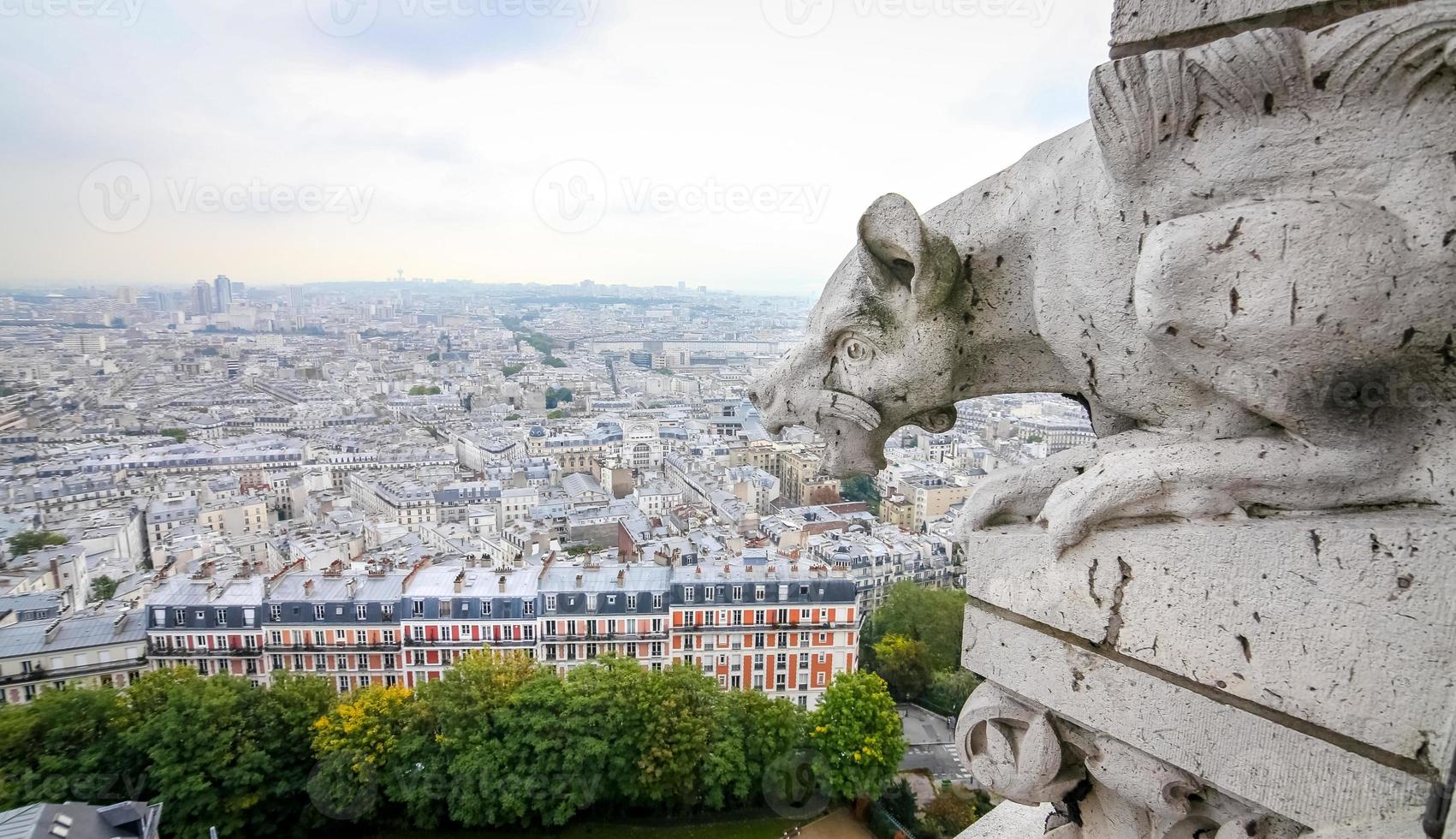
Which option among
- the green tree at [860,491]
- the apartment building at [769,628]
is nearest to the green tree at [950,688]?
the apartment building at [769,628]

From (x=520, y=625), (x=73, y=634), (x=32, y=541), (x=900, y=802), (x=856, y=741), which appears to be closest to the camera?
(x=856, y=741)

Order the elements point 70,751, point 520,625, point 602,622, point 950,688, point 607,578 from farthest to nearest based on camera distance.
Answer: point 607,578, point 950,688, point 602,622, point 520,625, point 70,751

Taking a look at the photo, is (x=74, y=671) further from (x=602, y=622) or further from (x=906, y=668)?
(x=906, y=668)

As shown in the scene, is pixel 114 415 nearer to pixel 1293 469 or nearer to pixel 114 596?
pixel 114 596

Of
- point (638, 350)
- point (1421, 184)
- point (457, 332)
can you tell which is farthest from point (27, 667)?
point (457, 332)

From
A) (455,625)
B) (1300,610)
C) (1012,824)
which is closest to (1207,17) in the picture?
(1300,610)
